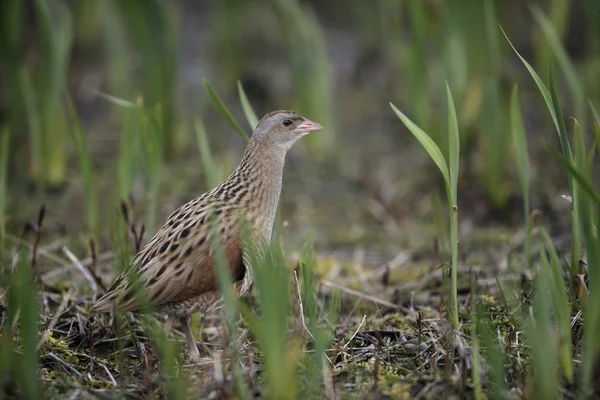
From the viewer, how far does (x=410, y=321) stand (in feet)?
11.8

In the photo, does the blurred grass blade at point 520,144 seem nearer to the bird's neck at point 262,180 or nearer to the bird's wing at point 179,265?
the bird's neck at point 262,180

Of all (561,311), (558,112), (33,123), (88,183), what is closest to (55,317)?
(88,183)

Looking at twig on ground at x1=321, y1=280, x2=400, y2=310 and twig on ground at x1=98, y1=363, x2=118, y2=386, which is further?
twig on ground at x1=321, y1=280, x2=400, y2=310

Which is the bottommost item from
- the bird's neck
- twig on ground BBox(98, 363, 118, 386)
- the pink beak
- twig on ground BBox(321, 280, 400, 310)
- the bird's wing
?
twig on ground BBox(321, 280, 400, 310)

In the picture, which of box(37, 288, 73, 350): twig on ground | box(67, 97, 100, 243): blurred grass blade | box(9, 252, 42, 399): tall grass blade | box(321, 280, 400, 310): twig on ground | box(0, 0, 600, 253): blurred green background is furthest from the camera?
box(0, 0, 600, 253): blurred green background

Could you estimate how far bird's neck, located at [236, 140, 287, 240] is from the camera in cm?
357

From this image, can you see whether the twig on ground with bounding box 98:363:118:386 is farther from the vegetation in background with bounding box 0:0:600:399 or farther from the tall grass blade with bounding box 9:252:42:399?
the tall grass blade with bounding box 9:252:42:399

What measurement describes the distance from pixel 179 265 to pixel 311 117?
328 centimetres

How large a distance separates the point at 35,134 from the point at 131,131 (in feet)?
5.49

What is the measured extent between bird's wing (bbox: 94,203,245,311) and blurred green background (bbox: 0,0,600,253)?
2.37 feet

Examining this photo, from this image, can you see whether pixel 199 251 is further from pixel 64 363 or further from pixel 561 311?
pixel 561 311

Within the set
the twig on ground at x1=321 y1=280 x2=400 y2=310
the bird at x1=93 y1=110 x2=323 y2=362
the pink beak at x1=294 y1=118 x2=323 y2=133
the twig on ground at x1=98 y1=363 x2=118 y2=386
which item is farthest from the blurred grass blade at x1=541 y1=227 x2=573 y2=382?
the twig on ground at x1=98 y1=363 x2=118 y2=386

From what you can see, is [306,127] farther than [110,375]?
Yes

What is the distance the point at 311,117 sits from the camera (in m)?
6.38
